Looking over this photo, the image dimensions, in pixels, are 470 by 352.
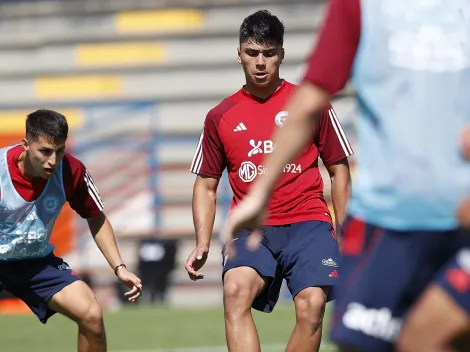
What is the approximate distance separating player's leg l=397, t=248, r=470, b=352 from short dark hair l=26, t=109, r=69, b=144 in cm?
387

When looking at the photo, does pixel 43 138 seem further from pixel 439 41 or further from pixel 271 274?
pixel 439 41

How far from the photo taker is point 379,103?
3645 millimetres

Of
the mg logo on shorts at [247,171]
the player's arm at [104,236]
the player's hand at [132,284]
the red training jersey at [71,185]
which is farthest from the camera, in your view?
the player's arm at [104,236]

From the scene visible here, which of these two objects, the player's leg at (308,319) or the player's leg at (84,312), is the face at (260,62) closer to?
the player's leg at (308,319)

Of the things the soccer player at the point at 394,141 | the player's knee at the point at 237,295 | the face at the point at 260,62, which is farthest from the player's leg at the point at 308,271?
the soccer player at the point at 394,141

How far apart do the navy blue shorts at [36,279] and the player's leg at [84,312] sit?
6 cm

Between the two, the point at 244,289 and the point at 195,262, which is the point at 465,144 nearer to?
the point at 244,289

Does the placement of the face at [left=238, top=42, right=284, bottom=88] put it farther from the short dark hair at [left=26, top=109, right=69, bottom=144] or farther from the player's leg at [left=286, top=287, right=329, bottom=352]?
the player's leg at [left=286, top=287, right=329, bottom=352]

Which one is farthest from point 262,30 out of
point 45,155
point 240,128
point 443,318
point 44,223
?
point 443,318

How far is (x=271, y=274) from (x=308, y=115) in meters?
2.94

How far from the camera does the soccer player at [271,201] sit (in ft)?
20.4

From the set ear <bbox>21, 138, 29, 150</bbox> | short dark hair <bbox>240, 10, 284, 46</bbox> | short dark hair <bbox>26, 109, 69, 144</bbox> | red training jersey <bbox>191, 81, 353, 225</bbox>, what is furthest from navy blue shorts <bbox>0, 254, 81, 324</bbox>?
short dark hair <bbox>240, 10, 284, 46</bbox>

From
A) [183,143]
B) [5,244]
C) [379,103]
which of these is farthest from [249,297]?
[183,143]

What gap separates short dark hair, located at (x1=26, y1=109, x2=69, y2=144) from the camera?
667 cm
